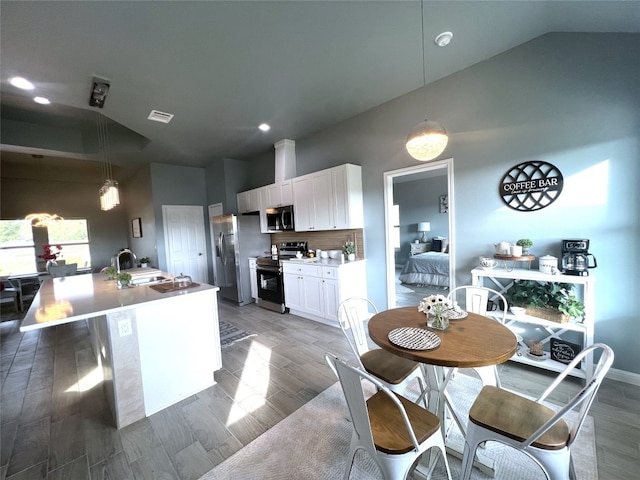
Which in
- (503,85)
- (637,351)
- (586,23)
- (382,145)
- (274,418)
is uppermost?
(586,23)

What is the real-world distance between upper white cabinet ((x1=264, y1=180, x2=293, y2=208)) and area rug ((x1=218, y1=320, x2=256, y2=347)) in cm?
222

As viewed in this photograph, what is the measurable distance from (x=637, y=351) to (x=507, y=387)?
3.68 ft

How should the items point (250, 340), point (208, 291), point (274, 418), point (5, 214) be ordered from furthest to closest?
point (5, 214), point (250, 340), point (208, 291), point (274, 418)

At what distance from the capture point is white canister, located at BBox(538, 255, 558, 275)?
233 centimetres

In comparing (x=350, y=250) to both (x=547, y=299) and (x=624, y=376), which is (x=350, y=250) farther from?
(x=624, y=376)

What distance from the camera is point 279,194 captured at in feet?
15.7

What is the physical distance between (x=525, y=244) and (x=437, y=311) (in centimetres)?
154

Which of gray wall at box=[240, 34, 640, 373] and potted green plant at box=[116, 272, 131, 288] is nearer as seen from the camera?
gray wall at box=[240, 34, 640, 373]

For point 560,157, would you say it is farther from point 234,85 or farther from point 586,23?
point 234,85

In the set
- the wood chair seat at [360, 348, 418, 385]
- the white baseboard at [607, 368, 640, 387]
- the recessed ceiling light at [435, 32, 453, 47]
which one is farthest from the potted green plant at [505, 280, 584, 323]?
the recessed ceiling light at [435, 32, 453, 47]

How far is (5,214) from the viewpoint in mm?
6250

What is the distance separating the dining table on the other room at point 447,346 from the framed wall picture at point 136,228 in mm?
7055

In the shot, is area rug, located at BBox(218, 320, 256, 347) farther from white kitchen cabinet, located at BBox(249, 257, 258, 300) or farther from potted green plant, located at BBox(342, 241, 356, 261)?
potted green plant, located at BBox(342, 241, 356, 261)

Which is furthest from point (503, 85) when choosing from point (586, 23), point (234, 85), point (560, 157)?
point (234, 85)
